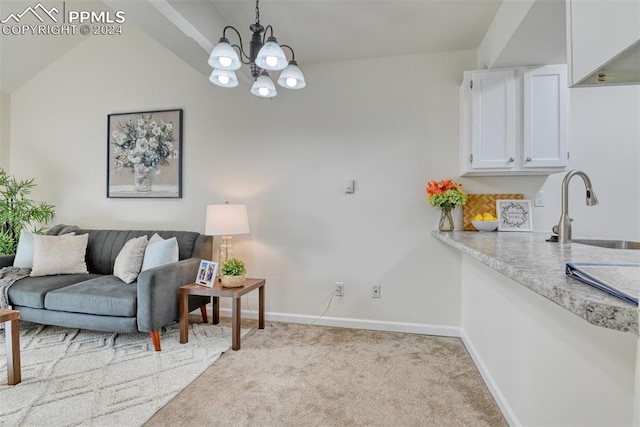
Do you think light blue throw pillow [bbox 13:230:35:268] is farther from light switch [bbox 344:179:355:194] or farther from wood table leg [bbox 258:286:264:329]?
light switch [bbox 344:179:355:194]

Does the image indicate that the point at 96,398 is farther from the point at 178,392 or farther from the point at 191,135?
the point at 191,135

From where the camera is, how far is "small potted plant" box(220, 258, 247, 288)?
2682 millimetres

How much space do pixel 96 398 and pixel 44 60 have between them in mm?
3948

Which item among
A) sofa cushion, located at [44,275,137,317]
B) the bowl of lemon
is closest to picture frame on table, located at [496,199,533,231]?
the bowl of lemon

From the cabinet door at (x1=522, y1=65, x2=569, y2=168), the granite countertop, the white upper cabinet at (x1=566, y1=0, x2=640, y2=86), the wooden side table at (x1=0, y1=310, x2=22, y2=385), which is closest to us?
the granite countertop

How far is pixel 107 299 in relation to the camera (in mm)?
2527

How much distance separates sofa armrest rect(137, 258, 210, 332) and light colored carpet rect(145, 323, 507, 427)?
0.58 meters

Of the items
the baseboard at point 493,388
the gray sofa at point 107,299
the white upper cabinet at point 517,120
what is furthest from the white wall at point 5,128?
the baseboard at point 493,388

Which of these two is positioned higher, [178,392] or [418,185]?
[418,185]

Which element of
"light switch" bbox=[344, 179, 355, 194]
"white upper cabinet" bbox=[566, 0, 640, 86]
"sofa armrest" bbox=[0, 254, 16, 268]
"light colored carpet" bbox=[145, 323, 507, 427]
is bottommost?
"light colored carpet" bbox=[145, 323, 507, 427]

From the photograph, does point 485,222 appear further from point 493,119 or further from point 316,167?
point 316,167

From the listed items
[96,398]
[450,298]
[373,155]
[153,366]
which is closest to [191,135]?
[373,155]

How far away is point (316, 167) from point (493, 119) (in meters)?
1.55

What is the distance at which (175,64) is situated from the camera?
3.50 metres
